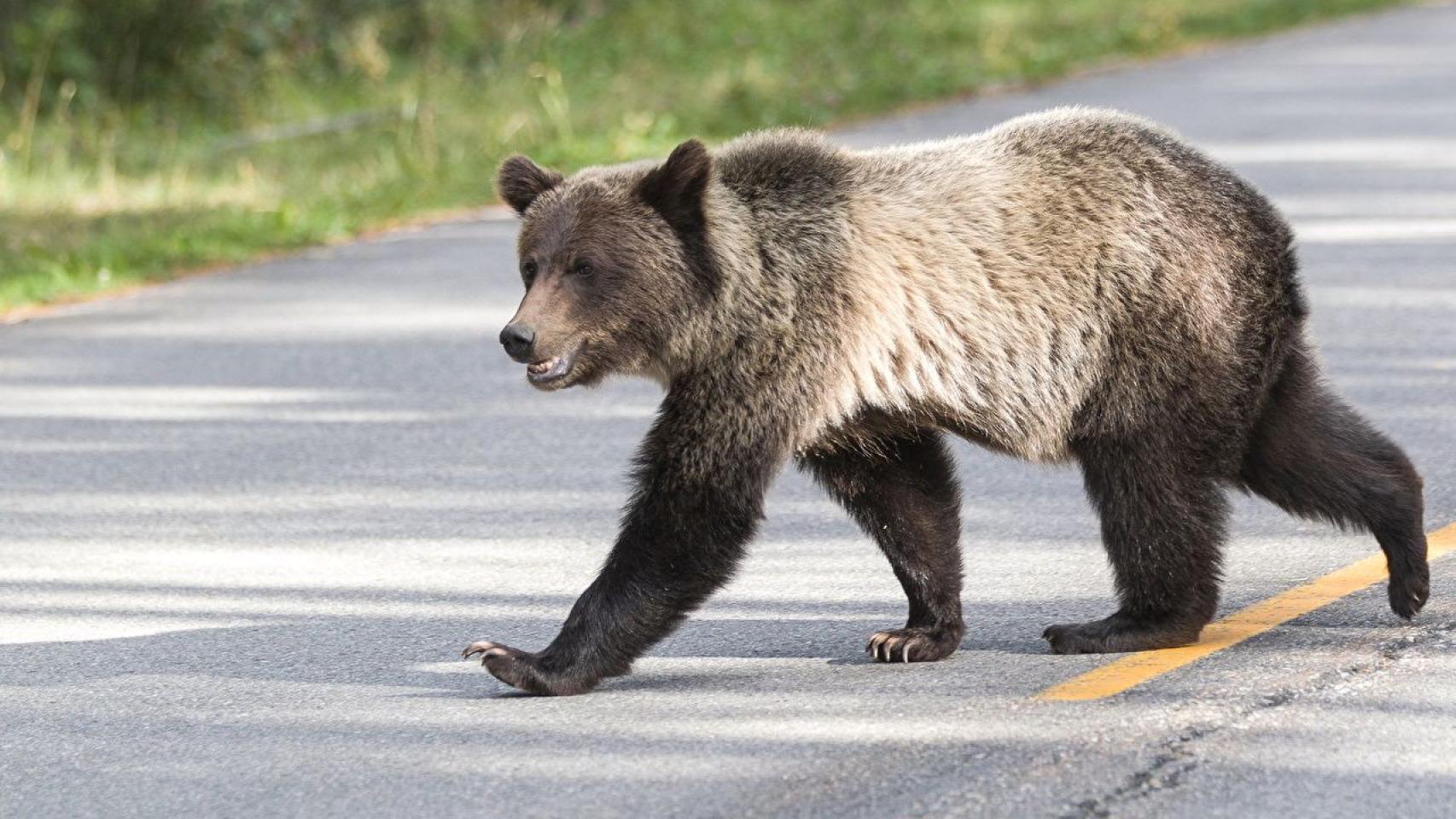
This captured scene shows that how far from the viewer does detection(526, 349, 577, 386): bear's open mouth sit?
575 centimetres

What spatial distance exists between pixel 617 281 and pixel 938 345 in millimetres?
840

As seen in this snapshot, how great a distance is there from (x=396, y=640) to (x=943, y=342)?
186cm

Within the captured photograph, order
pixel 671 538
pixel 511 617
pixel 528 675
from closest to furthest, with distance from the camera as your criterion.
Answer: pixel 671 538, pixel 528 675, pixel 511 617

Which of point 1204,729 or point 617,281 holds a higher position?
point 617,281

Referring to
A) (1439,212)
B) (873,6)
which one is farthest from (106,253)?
(873,6)

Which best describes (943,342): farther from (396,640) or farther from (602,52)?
(602,52)

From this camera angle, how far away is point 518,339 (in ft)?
18.7

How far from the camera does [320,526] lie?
8008 millimetres

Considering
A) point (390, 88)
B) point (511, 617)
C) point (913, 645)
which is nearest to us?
point (913, 645)

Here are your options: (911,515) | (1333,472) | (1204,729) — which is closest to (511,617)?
(911,515)

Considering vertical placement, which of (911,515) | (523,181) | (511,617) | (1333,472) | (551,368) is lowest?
(511,617)

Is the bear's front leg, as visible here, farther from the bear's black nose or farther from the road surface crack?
the road surface crack

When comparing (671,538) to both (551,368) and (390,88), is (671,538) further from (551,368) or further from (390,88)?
(390,88)

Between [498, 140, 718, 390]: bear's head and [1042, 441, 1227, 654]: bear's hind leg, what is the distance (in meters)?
1.16
